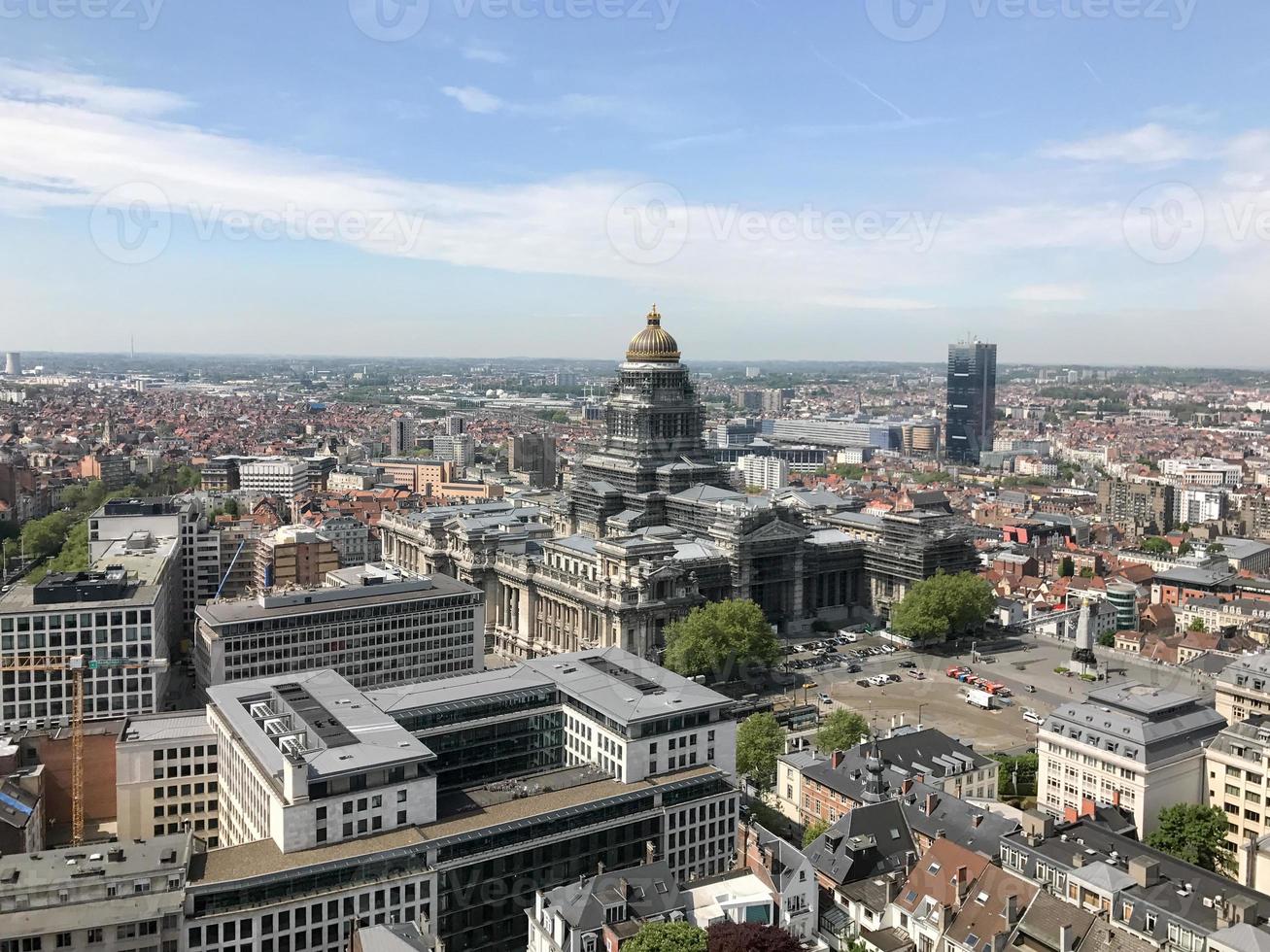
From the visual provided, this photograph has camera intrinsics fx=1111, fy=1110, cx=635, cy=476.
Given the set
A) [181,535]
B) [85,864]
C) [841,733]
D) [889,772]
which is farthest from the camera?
[181,535]

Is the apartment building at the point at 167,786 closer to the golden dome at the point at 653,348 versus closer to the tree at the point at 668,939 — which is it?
the tree at the point at 668,939

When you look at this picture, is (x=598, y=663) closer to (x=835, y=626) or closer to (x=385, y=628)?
(x=385, y=628)

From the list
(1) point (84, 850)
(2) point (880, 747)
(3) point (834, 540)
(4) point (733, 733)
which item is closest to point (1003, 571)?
(3) point (834, 540)

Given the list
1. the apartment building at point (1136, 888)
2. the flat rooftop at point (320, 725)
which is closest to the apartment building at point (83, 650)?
the flat rooftop at point (320, 725)

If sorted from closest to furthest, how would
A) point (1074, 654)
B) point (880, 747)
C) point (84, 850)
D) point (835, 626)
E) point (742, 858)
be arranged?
point (84, 850) < point (742, 858) < point (880, 747) < point (1074, 654) < point (835, 626)

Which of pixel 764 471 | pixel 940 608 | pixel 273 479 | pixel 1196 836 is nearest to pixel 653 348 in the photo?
pixel 940 608

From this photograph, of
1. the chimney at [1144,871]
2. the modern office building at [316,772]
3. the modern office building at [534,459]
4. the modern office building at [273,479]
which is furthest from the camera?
the modern office building at [534,459]

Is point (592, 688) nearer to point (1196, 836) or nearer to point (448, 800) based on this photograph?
point (448, 800)
